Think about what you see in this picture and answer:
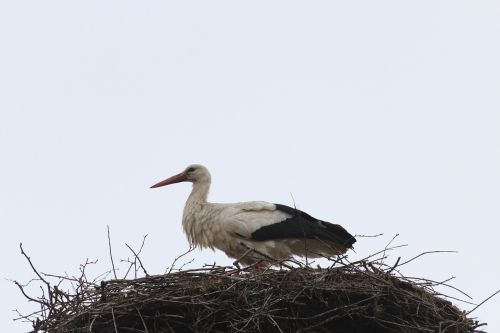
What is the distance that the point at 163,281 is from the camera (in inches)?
236

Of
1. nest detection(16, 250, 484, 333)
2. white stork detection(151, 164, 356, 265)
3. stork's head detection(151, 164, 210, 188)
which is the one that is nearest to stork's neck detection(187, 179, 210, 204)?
stork's head detection(151, 164, 210, 188)

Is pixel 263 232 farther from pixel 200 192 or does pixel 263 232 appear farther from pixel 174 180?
pixel 174 180

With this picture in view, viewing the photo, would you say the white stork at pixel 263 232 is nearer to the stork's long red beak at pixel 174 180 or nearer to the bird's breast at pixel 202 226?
the bird's breast at pixel 202 226

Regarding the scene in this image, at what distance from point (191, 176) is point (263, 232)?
1.33 metres

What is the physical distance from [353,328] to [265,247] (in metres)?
1.73

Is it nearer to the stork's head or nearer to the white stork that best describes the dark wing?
the white stork

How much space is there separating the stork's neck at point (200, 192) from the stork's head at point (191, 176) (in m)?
0.03

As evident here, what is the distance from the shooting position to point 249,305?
583 centimetres

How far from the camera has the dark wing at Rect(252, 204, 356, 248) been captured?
7434 mm

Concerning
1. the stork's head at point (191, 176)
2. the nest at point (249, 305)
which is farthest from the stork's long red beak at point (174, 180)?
the nest at point (249, 305)

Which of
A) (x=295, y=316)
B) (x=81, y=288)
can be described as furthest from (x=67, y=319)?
(x=295, y=316)

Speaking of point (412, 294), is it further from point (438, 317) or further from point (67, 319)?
point (67, 319)

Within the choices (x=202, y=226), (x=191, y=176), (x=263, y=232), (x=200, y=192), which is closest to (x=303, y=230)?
(x=263, y=232)

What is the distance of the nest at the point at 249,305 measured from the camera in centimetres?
582
